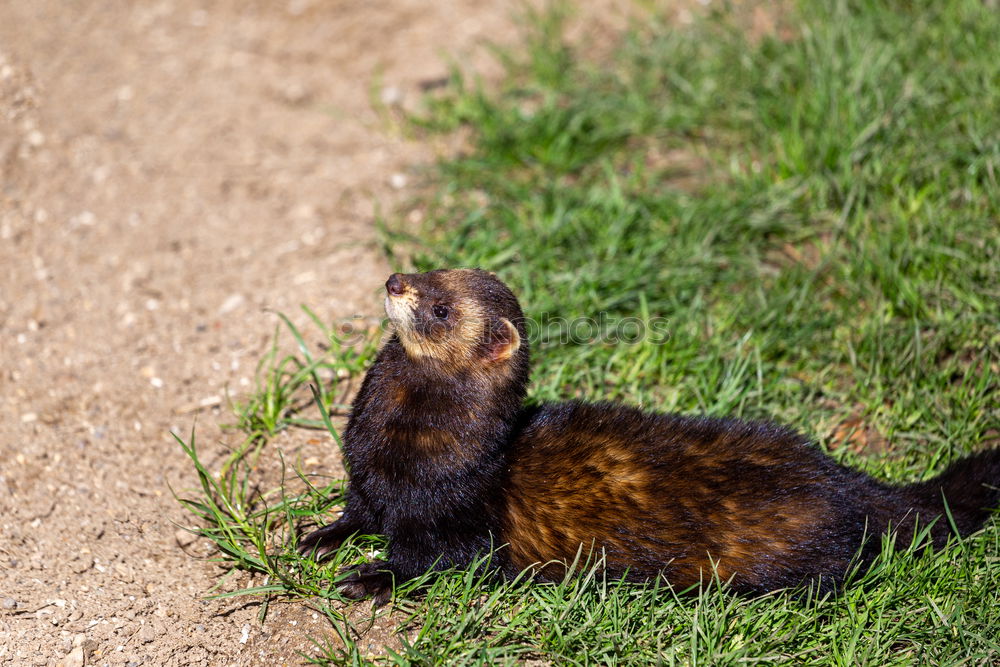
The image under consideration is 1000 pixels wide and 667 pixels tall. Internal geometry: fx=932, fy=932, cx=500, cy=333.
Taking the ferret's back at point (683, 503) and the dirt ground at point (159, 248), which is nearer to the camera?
the ferret's back at point (683, 503)

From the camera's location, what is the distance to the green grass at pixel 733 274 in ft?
11.7

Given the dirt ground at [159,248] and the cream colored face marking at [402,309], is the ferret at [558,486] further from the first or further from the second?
the dirt ground at [159,248]

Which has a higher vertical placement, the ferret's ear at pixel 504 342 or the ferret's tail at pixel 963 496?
the ferret's ear at pixel 504 342

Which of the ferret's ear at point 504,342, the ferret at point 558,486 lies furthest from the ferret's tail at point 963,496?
the ferret's ear at point 504,342

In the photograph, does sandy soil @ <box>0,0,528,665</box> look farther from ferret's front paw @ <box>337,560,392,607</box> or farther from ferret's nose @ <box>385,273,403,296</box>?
ferret's nose @ <box>385,273,403,296</box>

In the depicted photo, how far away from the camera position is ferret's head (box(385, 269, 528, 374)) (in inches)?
144

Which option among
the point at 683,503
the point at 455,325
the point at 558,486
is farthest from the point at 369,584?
the point at 683,503

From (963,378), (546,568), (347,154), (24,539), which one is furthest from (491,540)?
(347,154)

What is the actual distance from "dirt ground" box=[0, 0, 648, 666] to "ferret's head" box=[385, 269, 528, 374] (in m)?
1.16

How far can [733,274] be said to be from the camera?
17.0 feet

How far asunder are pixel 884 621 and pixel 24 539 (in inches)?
136

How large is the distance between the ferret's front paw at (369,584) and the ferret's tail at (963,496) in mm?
2164

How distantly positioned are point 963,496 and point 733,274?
1.76m
